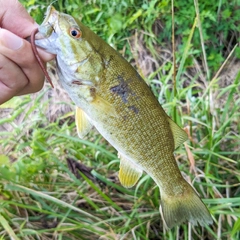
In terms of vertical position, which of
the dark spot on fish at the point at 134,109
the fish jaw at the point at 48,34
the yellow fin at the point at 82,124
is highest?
the fish jaw at the point at 48,34

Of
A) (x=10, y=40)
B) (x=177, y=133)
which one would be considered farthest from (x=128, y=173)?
(x=10, y=40)

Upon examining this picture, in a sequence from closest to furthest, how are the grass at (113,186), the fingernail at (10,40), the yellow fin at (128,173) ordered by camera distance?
the fingernail at (10,40) → the yellow fin at (128,173) → the grass at (113,186)

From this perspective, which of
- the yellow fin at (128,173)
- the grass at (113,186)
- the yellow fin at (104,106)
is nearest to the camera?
the yellow fin at (104,106)

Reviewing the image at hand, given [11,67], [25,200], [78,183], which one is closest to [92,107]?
[11,67]

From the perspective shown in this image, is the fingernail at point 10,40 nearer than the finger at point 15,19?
Yes

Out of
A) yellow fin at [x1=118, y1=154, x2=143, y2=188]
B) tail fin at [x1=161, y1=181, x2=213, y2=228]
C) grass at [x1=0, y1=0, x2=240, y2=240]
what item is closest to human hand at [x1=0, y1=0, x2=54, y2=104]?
yellow fin at [x1=118, y1=154, x2=143, y2=188]

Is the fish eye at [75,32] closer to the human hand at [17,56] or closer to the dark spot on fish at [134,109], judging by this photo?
the human hand at [17,56]

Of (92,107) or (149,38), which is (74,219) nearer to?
(92,107)

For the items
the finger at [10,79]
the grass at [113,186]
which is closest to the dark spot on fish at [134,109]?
the finger at [10,79]
